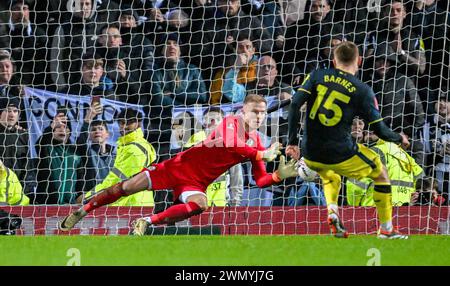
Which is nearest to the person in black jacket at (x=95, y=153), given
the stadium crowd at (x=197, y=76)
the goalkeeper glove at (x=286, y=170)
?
the stadium crowd at (x=197, y=76)

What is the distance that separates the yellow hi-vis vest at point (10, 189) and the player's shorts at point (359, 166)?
4170 mm

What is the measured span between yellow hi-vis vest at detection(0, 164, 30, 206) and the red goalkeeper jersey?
224cm

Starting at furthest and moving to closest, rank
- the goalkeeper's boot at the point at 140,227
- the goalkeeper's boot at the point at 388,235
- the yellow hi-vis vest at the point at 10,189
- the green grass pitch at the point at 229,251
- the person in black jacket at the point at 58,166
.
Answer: the person in black jacket at the point at 58,166, the yellow hi-vis vest at the point at 10,189, the goalkeeper's boot at the point at 140,227, the goalkeeper's boot at the point at 388,235, the green grass pitch at the point at 229,251

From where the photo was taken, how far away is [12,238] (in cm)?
883

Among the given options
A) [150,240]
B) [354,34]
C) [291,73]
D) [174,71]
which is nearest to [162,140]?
[174,71]

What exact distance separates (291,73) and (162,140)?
1.79 meters

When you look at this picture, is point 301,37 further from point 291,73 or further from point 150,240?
point 150,240

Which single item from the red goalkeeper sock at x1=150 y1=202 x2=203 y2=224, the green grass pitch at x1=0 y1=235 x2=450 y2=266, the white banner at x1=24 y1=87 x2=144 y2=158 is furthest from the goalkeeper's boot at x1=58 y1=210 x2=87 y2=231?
the white banner at x1=24 y1=87 x2=144 y2=158

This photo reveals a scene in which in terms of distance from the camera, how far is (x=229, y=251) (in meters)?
7.29

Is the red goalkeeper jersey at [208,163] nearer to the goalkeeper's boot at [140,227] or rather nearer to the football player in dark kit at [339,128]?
the goalkeeper's boot at [140,227]

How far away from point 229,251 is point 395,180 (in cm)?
410

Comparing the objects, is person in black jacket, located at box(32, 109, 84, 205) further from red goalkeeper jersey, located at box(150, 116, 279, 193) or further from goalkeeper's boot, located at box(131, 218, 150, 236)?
goalkeeper's boot, located at box(131, 218, 150, 236)

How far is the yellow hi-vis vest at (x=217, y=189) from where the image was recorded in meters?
11.2

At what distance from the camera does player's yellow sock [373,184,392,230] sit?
27.1 ft
